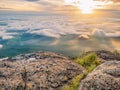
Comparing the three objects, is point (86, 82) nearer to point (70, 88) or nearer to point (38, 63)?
point (70, 88)

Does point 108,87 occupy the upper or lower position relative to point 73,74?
upper

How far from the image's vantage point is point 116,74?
1812 centimetres

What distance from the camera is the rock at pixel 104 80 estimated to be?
56.7 ft

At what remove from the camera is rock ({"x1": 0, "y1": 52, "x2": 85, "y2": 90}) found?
22594 millimetres

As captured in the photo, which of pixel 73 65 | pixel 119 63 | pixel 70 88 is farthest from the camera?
pixel 73 65

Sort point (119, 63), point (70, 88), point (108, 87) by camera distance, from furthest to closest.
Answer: point (70, 88)
point (119, 63)
point (108, 87)

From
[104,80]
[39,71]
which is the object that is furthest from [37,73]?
[104,80]

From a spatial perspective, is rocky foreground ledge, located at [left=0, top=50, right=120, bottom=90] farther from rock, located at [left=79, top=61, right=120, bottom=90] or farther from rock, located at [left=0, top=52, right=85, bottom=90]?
rock, located at [left=79, top=61, right=120, bottom=90]

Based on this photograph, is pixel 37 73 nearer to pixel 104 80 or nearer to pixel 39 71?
pixel 39 71

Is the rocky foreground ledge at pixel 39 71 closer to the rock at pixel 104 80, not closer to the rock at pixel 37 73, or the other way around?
the rock at pixel 37 73

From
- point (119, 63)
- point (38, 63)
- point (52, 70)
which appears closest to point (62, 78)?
point (52, 70)

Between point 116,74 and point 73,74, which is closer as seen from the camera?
point 116,74

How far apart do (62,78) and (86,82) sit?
19.6 feet

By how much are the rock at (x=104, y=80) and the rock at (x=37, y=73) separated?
17.3 ft
